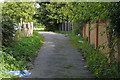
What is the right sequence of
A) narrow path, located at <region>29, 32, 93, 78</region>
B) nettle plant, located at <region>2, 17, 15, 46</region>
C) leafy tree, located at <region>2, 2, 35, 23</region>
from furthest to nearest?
leafy tree, located at <region>2, 2, 35, 23</region> → nettle plant, located at <region>2, 17, 15, 46</region> → narrow path, located at <region>29, 32, 93, 78</region>

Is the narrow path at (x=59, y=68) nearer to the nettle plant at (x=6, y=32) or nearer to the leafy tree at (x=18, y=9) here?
the nettle plant at (x=6, y=32)

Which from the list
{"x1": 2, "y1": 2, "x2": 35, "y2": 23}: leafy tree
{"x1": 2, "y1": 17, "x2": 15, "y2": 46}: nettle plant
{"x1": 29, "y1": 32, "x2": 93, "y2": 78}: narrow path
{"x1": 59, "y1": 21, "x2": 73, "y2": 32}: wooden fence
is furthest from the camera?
{"x1": 59, "y1": 21, "x2": 73, "y2": 32}: wooden fence

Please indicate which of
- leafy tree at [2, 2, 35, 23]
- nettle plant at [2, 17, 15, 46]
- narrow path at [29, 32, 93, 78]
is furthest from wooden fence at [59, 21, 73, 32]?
narrow path at [29, 32, 93, 78]

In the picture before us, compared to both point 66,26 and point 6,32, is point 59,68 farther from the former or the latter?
point 66,26

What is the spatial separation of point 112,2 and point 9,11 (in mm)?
18868

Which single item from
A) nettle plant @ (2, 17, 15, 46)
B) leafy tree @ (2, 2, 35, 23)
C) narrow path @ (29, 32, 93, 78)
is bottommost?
narrow path @ (29, 32, 93, 78)

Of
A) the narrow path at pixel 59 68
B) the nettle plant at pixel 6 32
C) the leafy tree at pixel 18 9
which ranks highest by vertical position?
the leafy tree at pixel 18 9

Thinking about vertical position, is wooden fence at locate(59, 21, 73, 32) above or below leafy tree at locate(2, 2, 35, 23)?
below

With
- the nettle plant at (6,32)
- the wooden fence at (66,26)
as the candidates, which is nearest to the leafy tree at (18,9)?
the wooden fence at (66,26)

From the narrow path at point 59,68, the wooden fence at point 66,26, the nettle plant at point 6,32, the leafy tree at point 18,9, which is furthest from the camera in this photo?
the wooden fence at point 66,26

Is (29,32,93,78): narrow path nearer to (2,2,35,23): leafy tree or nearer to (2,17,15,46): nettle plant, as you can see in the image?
(2,17,15,46): nettle plant

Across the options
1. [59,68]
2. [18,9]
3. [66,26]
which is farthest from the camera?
[66,26]

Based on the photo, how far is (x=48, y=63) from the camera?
838cm

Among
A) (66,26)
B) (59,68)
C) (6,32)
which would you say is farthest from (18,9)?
(59,68)
